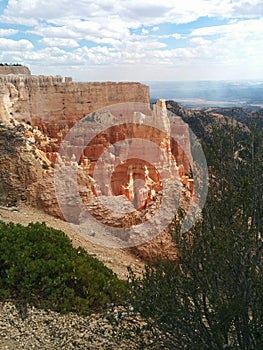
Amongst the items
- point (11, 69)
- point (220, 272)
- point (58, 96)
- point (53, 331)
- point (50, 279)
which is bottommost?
point (53, 331)

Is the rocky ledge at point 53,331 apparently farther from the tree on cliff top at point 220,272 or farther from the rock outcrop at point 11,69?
the rock outcrop at point 11,69

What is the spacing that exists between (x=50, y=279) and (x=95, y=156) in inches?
626

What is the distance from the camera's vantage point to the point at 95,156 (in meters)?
21.8

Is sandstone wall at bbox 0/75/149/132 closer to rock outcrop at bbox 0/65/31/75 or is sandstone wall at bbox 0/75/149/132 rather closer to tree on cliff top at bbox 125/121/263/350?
rock outcrop at bbox 0/65/31/75

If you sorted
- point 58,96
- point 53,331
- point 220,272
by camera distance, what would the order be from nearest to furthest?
1. point 220,272
2. point 53,331
3. point 58,96

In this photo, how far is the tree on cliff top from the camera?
4.45 meters

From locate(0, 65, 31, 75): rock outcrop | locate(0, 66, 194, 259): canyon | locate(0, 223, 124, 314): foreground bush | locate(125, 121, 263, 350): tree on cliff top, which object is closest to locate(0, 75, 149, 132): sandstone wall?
locate(0, 66, 194, 259): canyon

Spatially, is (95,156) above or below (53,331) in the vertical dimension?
above

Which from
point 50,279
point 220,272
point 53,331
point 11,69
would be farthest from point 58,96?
point 220,272

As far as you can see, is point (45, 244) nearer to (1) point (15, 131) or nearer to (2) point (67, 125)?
(1) point (15, 131)

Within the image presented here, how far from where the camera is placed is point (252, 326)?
4.48 metres

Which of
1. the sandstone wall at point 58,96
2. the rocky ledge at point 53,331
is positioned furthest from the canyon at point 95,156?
the rocky ledge at point 53,331

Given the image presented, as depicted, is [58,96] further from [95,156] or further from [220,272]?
[220,272]

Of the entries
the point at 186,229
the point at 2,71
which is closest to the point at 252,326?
the point at 186,229
